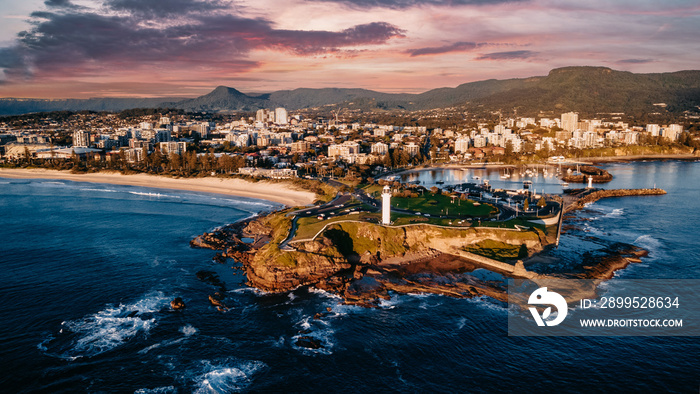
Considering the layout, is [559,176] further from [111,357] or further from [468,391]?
[111,357]

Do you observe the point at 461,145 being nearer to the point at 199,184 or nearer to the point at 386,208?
the point at 199,184

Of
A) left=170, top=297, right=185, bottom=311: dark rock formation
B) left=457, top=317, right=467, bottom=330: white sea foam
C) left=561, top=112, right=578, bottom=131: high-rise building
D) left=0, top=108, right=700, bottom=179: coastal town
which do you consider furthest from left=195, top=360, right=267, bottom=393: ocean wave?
left=561, top=112, right=578, bottom=131: high-rise building

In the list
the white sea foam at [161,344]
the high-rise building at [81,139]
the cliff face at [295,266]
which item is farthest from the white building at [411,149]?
the white sea foam at [161,344]

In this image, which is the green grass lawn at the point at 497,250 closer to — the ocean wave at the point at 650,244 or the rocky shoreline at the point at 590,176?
the ocean wave at the point at 650,244

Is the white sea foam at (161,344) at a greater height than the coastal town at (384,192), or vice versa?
the coastal town at (384,192)

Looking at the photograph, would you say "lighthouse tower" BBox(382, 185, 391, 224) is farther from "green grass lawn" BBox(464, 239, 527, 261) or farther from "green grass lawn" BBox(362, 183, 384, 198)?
"green grass lawn" BBox(362, 183, 384, 198)

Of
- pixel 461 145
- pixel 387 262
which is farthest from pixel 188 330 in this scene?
pixel 461 145
